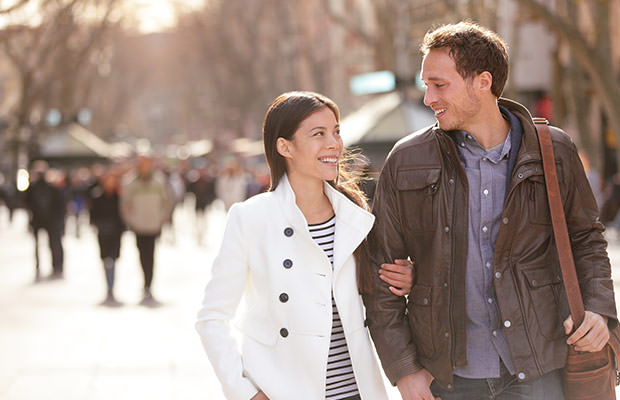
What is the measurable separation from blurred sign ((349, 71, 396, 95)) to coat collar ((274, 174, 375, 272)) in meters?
12.9

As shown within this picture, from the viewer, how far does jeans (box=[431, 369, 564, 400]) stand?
10.4 ft

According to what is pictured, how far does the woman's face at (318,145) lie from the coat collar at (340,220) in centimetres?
10

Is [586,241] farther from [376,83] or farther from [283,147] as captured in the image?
[376,83]

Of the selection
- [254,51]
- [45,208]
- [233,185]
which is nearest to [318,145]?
[45,208]

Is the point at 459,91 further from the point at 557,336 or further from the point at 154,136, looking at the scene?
the point at 154,136

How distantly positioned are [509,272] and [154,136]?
162 m

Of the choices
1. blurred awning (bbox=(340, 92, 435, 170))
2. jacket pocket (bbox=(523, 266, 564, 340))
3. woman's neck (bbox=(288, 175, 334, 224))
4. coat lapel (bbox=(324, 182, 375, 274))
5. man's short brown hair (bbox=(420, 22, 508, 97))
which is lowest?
jacket pocket (bbox=(523, 266, 564, 340))

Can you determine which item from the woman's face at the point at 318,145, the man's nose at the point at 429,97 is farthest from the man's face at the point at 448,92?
the woman's face at the point at 318,145

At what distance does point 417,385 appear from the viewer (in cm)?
324

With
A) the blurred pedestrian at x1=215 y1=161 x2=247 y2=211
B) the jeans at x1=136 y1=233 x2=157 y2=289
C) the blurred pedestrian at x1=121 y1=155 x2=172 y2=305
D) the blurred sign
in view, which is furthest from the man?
the blurred pedestrian at x1=215 y1=161 x2=247 y2=211

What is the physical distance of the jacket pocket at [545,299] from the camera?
3188 millimetres

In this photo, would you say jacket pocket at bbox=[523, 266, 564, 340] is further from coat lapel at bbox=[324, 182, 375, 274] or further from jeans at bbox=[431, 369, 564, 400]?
coat lapel at bbox=[324, 182, 375, 274]

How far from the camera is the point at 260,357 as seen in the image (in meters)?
3.39

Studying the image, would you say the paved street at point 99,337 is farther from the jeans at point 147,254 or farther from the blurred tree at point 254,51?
the blurred tree at point 254,51
